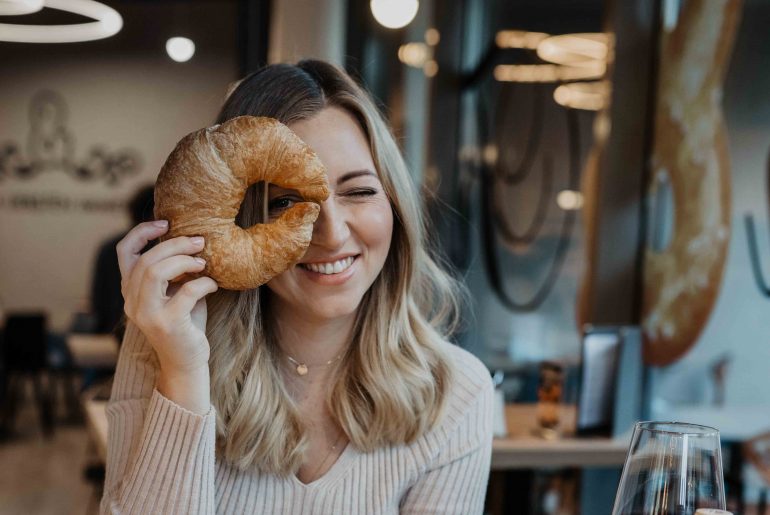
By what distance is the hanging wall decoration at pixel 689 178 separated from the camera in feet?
11.7

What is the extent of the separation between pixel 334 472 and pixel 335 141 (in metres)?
0.57

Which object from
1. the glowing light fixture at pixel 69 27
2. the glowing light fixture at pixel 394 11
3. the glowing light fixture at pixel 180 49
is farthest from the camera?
the glowing light fixture at pixel 394 11

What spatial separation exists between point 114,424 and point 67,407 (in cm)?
240

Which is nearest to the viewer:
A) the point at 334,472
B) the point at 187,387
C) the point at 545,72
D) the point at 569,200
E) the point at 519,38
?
the point at 187,387

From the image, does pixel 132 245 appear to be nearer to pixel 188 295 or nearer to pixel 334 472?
pixel 188 295

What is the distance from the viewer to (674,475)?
833mm

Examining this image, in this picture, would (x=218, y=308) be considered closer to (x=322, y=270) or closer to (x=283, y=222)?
(x=322, y=270)

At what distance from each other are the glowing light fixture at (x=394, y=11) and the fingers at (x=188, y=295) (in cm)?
375

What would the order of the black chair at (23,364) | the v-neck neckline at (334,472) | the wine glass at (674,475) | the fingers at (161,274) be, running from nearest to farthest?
1. the wine glass at (674,475)
2. the fingers at (161,274)
3. the v-neck neckline at (334,472)
4. the black chair at (23,364)

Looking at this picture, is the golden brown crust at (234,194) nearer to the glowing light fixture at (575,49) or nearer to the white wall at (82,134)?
the white wall at (82,134)

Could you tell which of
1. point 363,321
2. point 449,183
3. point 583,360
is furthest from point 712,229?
point 363,321

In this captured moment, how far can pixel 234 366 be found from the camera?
1.51 meters

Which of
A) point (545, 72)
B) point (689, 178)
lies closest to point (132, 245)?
point (689, 178)

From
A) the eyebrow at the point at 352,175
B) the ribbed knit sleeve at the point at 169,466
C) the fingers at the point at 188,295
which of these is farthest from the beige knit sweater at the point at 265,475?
the eyebrow at the point at 352,175
